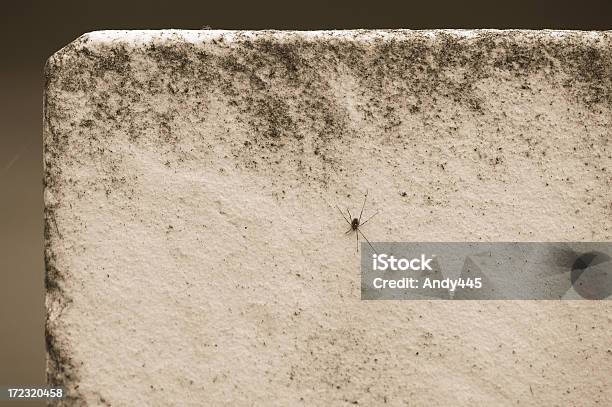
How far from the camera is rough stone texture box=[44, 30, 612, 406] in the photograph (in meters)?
0.79

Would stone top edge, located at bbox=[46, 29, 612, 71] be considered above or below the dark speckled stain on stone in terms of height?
above

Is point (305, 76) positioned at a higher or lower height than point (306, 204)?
higher

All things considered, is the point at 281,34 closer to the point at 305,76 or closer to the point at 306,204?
the point at 305,76

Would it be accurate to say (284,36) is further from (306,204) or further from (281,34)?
(306,204)

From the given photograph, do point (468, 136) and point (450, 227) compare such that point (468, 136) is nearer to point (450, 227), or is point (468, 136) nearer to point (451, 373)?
point (450, 227)

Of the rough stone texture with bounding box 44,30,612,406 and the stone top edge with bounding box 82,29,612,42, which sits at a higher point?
the stone top edge with bounding box 82,29,612,42

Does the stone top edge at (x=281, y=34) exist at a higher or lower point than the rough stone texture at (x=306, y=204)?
higher

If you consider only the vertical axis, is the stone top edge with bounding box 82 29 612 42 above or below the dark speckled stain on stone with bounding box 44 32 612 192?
above

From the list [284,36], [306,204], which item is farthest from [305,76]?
[306,204]

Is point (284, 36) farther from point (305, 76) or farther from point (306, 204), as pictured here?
point (306, 204)

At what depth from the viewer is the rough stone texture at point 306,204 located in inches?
30.9

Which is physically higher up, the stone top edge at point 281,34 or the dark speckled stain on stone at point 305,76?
the stone top edge at point 281,34

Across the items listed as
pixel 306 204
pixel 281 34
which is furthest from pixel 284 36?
pixel 306 204

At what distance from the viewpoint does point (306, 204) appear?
79 centimetres
